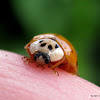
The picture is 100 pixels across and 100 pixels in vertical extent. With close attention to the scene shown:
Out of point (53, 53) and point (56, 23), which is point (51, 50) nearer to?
point (53, 53)

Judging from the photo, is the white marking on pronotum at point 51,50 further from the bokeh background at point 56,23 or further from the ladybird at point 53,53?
the bokeh background at point 56,23

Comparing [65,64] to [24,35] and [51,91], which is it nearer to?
[51,91]

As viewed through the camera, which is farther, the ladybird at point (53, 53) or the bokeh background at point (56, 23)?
the bokeh background at point (56, 23)

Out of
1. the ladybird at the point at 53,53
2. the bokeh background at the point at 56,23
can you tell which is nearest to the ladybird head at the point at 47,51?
the ladybird at the point at 53,53

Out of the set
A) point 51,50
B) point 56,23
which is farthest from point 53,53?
point 56,23

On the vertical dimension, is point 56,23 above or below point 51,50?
above

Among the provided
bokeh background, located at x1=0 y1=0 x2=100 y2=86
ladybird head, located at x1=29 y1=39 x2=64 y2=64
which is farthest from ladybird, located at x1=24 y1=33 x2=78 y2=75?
bokeh background, located at x1=0 y1=0 x2=100 y2=86

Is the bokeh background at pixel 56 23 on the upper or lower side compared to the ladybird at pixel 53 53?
upper
